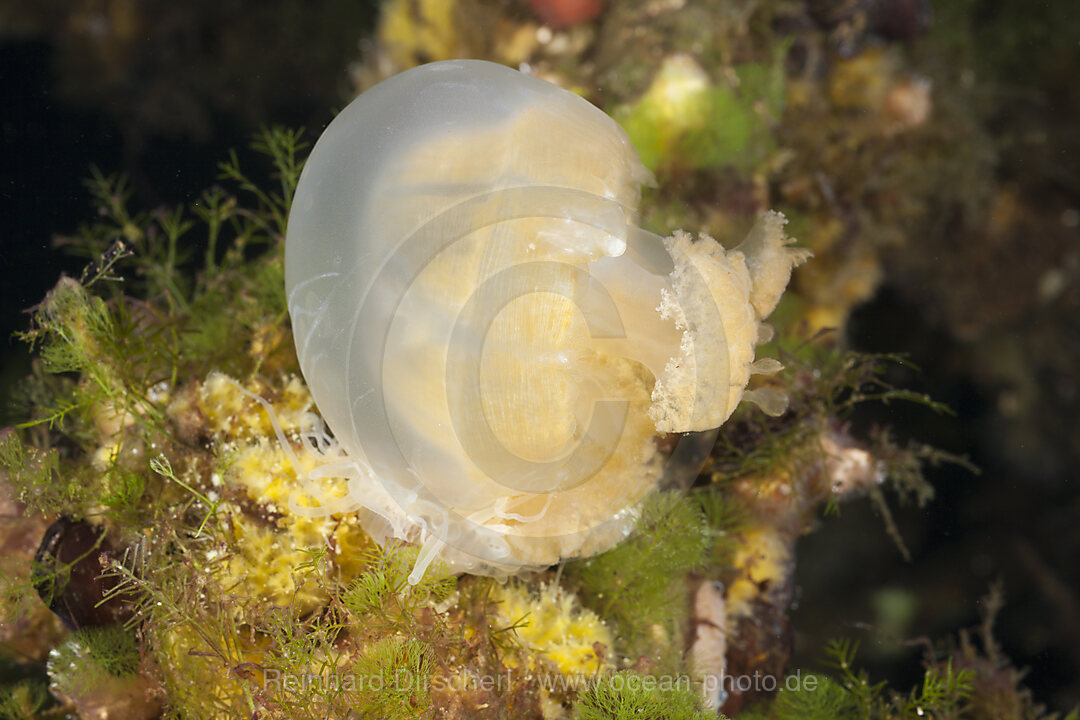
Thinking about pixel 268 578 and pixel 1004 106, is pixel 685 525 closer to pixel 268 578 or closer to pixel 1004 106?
pixel 268 578

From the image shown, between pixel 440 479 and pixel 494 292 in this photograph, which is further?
pixel 440 479

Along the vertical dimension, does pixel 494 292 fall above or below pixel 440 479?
above

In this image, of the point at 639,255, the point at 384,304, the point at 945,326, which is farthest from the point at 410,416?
the point at 945,326
